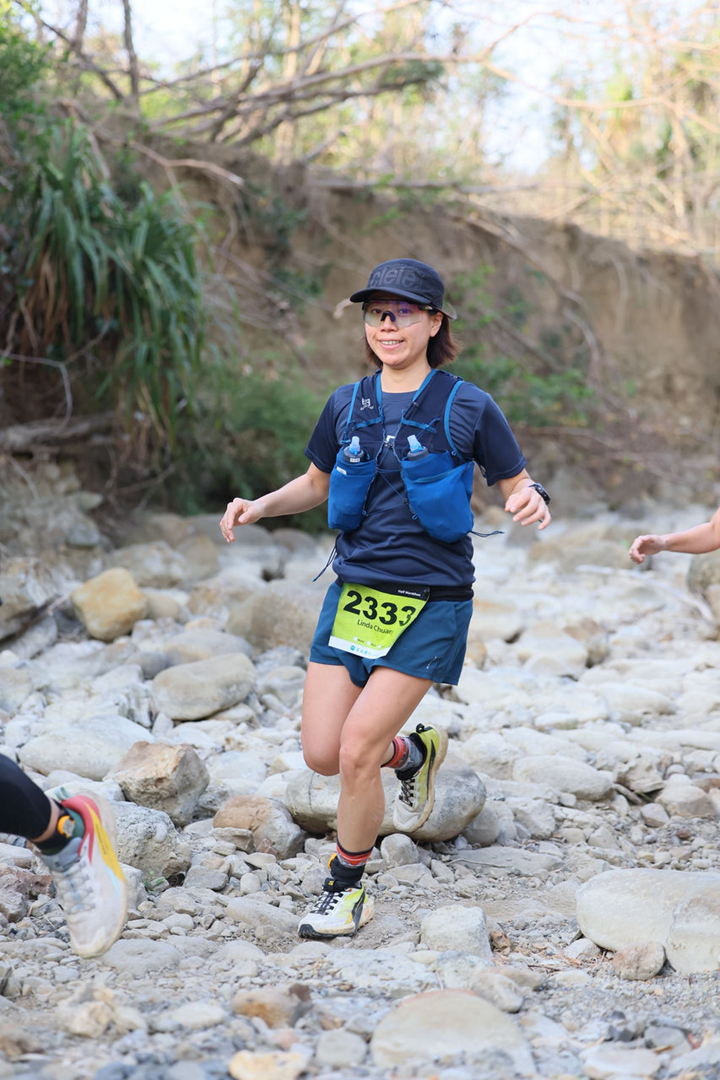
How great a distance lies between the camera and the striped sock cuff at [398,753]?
2850 millimetres

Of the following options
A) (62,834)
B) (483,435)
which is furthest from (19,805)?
(483,435)

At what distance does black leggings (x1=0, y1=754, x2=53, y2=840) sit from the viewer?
6.85 ft

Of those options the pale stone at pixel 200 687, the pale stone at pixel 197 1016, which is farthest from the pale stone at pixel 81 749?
the pale stone at pixel 197 1016

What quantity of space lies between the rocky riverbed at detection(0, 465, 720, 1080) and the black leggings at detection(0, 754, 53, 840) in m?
0.33

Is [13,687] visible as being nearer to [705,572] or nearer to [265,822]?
[265,822]

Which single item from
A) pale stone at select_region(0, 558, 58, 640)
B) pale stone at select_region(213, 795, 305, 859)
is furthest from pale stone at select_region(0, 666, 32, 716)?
pale stone at select_region(213, 795, 305, 859)

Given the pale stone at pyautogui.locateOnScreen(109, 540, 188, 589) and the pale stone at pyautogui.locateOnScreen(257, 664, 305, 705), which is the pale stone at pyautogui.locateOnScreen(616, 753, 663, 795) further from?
the pale stone at pyautogui.locateOnScreen(109, 540, 188, 589)

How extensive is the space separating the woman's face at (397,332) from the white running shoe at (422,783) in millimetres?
1094

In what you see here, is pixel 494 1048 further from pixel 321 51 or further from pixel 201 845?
pixel 321 51

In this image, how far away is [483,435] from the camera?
8.68 feet

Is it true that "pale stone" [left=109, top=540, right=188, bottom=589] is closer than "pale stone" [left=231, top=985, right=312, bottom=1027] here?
No

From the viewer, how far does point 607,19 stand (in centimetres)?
701

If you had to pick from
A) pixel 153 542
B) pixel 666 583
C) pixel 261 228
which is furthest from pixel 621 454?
pixel 153 542

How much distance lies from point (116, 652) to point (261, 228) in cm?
541
